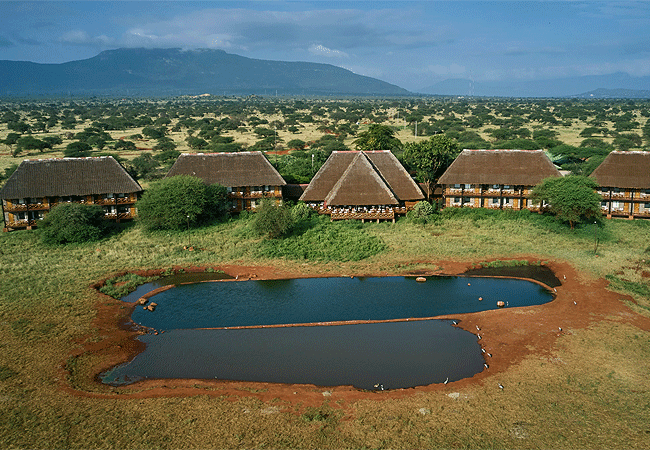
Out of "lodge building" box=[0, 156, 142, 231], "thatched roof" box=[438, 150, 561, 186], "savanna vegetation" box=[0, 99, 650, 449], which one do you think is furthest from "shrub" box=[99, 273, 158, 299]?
"thatched roof" box=[438, 150, 561, 186]

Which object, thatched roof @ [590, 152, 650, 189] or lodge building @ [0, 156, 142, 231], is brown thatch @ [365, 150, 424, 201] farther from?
lodge building @ [0, 156, 142, 231]

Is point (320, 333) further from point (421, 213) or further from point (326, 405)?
point (421, 213)

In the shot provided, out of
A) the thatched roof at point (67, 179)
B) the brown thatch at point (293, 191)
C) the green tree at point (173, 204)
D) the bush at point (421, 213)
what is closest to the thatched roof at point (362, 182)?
the bush at point (421, 213)

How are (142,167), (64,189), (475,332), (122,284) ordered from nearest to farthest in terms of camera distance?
(475,332) → (122,284) → (64,189) → (142,167)

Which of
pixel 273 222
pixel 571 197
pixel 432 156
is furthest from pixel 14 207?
pixel 571 197

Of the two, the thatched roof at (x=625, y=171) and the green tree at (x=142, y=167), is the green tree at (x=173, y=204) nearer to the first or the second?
the green tree at (x=142, y=167)

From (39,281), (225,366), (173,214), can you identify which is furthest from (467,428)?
(173,214)
